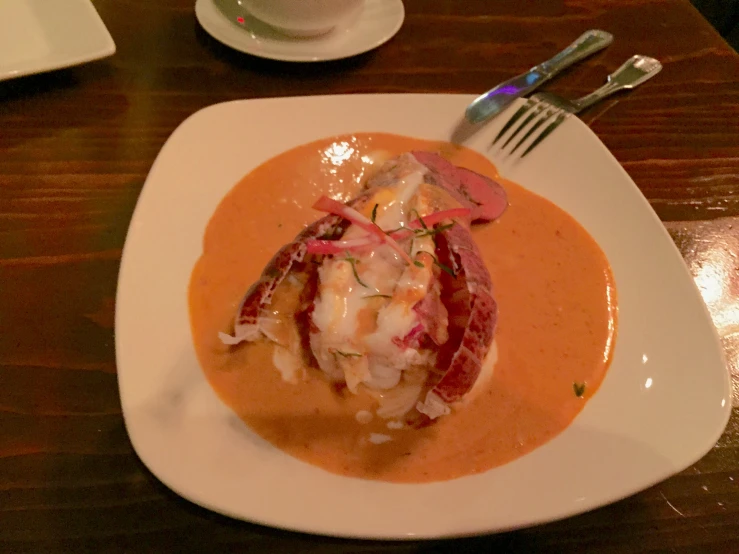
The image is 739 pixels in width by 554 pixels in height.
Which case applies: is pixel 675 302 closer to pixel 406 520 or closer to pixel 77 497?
pixel 406 520

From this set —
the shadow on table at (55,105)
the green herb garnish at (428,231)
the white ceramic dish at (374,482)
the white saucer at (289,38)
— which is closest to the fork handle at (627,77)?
the white ceramic dish at (374,482)

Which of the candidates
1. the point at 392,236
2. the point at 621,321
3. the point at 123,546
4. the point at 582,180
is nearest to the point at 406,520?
the point at 123,546

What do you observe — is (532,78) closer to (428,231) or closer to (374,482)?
(428,231)

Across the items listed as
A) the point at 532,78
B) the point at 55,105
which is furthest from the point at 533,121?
the point at 55,105

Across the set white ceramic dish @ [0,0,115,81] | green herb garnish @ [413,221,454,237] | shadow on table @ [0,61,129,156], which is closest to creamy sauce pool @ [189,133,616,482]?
green herb garnish @ [413,221,454,237]

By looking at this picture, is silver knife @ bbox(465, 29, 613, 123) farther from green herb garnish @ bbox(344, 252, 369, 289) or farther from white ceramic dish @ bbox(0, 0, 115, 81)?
white ceramic dish @ bbox(0, 0, 115, 81)
